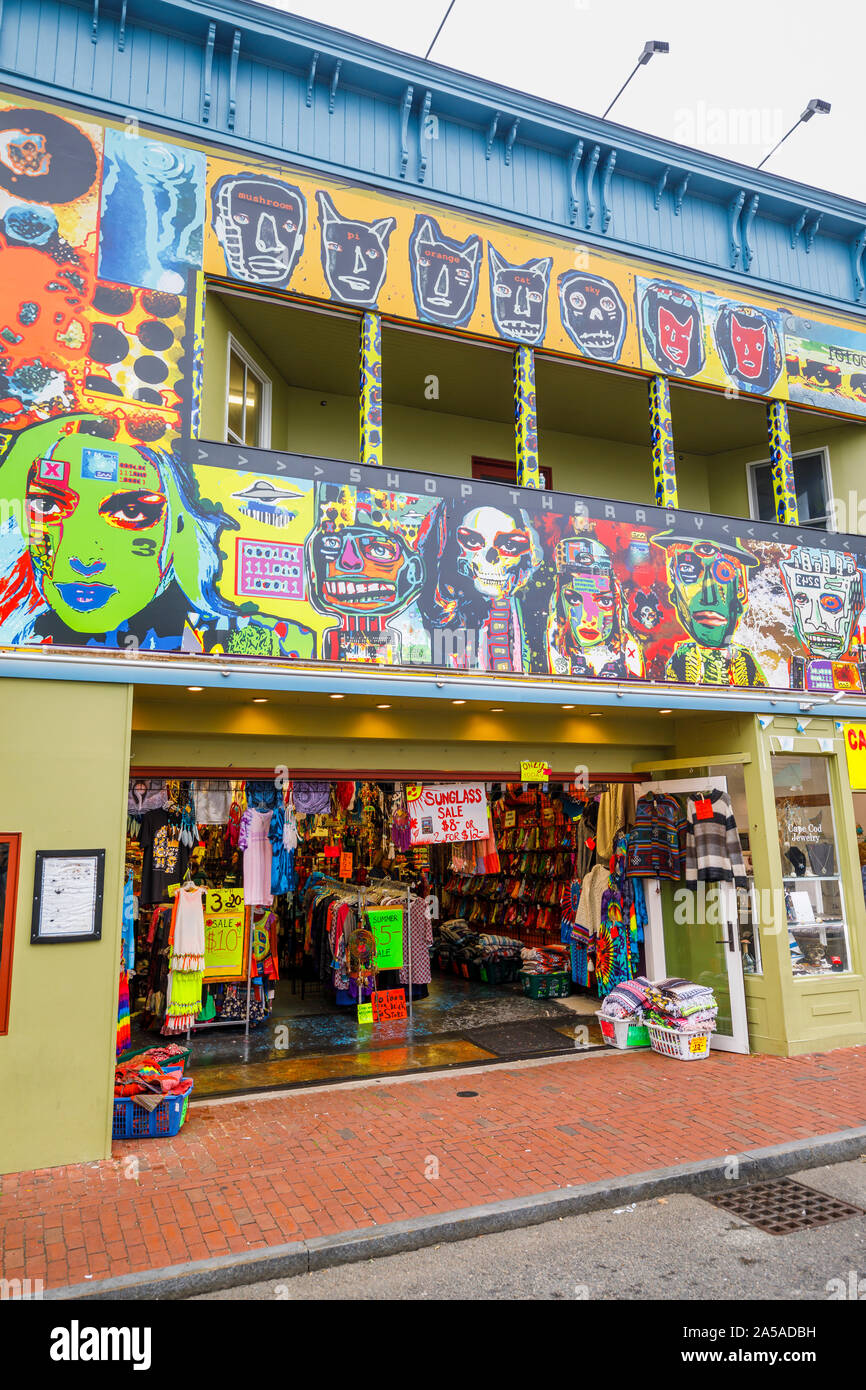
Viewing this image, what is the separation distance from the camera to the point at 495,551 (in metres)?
8.52

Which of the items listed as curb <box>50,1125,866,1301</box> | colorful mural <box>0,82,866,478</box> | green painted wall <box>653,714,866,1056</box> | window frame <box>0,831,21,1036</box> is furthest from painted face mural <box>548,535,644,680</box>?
window frame <box>0,831,21,1036</box>

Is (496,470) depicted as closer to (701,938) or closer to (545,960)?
(701,938)

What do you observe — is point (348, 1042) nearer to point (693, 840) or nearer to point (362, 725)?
point (362, 725)

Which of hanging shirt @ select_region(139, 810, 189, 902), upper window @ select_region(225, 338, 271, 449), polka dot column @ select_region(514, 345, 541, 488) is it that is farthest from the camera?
hanging shirt @ select_region(139, 810, 189, 902)

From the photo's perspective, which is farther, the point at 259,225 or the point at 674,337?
the point at 674,337

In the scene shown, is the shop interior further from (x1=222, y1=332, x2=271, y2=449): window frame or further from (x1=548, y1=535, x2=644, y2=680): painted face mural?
(x1=222, y1=332, x2=271, y2=449): window frame

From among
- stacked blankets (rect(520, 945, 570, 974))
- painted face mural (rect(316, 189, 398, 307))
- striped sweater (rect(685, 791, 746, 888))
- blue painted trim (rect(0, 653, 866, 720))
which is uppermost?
painted face mural (rect(316, 189, 398, 307))

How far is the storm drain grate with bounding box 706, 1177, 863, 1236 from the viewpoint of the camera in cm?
552

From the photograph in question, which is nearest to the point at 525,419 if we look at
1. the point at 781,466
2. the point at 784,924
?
the point at 781,466

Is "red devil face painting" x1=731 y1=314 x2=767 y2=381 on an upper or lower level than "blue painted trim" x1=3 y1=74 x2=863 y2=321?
lower

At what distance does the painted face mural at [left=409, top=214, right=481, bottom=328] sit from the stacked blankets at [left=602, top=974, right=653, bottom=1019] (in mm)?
7544

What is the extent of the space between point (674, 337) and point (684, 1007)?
767 cm

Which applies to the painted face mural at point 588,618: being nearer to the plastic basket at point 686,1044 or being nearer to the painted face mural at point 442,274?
the painted face mural at point 442,274
